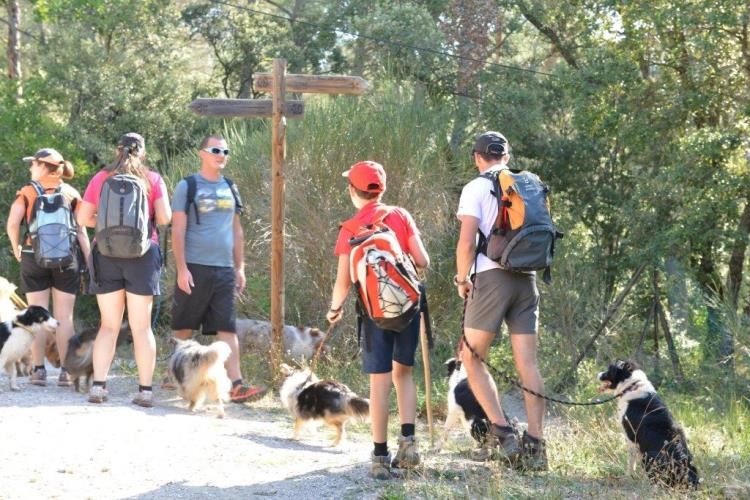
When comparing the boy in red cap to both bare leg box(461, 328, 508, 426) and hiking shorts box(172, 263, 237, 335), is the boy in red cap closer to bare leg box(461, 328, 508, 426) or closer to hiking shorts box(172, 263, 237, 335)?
bare leg box(461, 328, 508, 426)

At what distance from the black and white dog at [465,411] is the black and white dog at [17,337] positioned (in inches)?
151

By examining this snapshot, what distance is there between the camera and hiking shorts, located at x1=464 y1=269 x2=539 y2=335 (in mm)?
6797

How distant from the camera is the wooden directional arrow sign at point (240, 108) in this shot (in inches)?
412

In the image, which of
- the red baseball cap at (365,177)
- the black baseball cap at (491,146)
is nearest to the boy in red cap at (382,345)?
the red baseball cap at (365,177)

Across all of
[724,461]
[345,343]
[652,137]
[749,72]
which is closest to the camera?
[724,461]

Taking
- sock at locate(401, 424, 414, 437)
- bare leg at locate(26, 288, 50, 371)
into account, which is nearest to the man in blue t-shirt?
bare leg at locate(26, 288, 50, 371)

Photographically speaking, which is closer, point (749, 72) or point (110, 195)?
point (110, 195)

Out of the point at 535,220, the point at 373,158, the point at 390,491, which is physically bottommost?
the point at 390,491

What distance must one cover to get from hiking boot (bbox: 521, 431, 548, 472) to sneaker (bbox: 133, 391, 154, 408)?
11.8 feet

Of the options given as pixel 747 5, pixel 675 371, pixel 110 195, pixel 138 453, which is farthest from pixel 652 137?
pixel 138 453

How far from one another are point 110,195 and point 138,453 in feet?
7.40

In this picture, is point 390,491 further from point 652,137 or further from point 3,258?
point 3,258

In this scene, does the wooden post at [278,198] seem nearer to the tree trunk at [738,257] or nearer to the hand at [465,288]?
the hand at [465,288]

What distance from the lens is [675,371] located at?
13984mm
